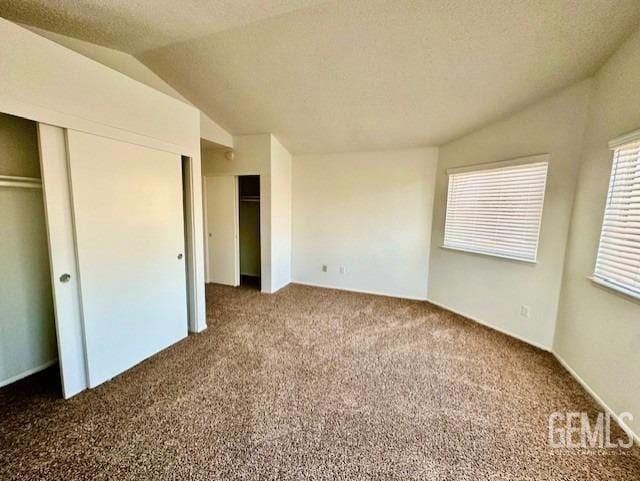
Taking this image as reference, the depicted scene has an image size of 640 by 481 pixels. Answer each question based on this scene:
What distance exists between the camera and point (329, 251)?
15.5 feet

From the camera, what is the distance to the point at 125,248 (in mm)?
2254

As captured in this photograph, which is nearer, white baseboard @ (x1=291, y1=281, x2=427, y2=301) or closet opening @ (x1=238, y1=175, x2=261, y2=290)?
white baseboard @ (x1=291, y1=281, x2=427, y2=301)

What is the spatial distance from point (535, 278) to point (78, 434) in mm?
4130

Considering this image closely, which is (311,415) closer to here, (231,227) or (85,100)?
(85,100)

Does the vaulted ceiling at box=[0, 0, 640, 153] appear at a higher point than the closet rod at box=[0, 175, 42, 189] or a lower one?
higher

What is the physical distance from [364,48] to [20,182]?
9.69 feet

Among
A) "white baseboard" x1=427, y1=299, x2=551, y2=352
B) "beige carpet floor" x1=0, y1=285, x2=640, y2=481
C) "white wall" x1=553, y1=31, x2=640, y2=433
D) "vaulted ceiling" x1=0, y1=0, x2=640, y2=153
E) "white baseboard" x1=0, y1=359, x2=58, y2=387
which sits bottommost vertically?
"beige carpet floor" x1=0, y1=285, x2=640, y2=481

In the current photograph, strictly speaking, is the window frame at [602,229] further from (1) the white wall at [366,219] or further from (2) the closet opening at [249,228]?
(2) the closet opening at [249,228]

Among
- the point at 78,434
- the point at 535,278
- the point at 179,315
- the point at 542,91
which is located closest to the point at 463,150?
the point at 542,91

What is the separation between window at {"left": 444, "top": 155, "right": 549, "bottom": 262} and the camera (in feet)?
9.35

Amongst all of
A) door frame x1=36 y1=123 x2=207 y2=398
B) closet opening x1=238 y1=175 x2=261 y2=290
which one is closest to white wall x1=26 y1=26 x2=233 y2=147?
door frame x1=36 y1=123 x2=207 y2=398

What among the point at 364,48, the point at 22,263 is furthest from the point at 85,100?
the point at 364,48

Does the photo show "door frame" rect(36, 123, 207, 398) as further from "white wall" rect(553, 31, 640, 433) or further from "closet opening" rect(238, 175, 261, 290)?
"white wall" rect(553, 31, 640, 433)

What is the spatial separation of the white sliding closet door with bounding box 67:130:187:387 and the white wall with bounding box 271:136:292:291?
1.67 meters
